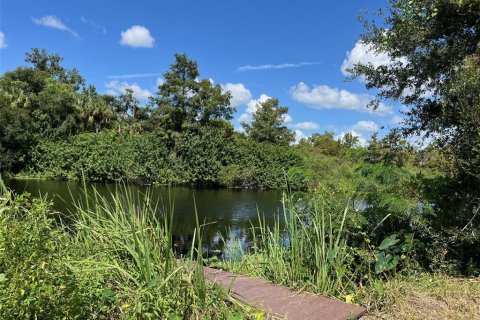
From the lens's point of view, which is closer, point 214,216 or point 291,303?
point 291,303

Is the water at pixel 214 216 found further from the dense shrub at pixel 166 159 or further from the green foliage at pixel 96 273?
the green foliage at pixel 96 273

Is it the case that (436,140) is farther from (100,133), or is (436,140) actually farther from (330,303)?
(100,133)

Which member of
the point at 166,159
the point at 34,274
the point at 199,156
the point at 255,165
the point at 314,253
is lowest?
the point at 314,253

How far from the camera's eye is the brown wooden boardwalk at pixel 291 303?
274 centimetres

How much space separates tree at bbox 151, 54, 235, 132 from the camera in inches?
1374

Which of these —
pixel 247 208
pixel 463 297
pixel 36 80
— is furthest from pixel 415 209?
pixel 36 80

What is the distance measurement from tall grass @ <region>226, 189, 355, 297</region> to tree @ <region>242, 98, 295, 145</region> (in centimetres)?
3777

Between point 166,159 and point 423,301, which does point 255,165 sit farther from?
point 423,301

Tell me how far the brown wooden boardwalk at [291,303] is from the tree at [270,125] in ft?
127

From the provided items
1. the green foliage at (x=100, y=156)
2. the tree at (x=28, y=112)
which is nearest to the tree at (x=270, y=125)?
the green foliage at (x=100, y=156)

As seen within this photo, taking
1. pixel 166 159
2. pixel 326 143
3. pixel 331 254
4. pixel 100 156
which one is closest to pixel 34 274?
pixel 331 254

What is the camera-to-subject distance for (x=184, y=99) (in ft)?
115

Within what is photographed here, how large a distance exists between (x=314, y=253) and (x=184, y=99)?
3257 centimetres

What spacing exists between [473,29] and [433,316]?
2.87 meters
